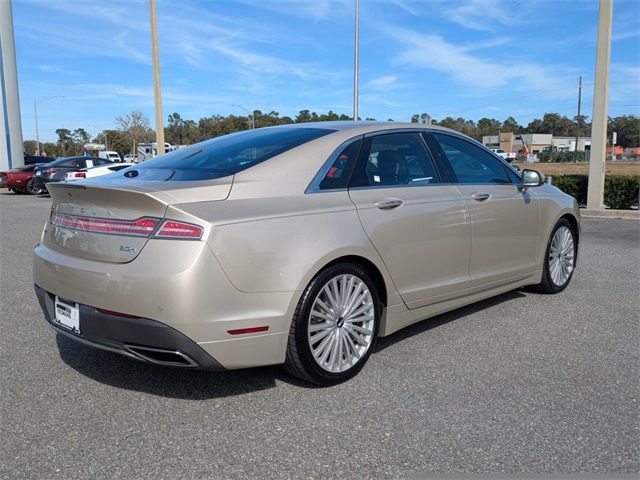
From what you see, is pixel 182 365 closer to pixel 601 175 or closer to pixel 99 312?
pixel 99 312

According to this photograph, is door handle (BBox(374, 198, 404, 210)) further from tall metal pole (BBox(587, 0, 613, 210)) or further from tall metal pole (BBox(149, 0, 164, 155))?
tall metal pole (BBox(149, 0, 164, 155))

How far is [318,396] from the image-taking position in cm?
334

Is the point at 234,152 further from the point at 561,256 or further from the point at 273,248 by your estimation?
the point at 561,256

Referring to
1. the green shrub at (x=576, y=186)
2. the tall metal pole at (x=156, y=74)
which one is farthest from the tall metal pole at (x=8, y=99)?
the green shrub at (x=576, y=186)

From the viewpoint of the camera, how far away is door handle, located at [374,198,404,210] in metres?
3.71

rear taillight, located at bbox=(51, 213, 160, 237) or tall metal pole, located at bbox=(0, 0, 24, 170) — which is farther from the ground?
tall metal pole, located at bbox=(0, 0, 24, 170)

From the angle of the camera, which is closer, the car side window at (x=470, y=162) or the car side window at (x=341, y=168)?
the car side window at (x=341, y=168)

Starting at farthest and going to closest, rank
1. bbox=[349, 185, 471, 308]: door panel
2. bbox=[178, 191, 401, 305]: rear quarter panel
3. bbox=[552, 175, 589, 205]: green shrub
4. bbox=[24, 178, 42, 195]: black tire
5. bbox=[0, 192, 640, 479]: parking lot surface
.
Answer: bbox=[24, 178, 42, 195]: black tire, bbox=[552, 175, 589, 205]: green shrub, bbox=[349, 185, 471, 308]: door panel, bbox=[178, 191, 401, 305]: rear quarter panel, bbox=[0, 192, 640, 479]: parking lot surface

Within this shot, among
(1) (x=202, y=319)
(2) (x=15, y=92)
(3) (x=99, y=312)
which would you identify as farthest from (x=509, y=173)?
(2) (x=15, y=92)

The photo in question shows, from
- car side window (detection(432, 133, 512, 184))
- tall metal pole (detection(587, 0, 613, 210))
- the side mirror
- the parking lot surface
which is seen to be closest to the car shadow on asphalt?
the parking lot surface

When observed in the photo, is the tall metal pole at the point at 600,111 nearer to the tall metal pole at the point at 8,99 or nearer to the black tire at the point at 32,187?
the black tire at the point at 32,187

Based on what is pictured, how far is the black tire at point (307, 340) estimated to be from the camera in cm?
321

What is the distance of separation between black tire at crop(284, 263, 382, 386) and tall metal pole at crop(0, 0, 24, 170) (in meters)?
28.5

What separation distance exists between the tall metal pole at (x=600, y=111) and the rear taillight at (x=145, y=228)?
13.0 metres
